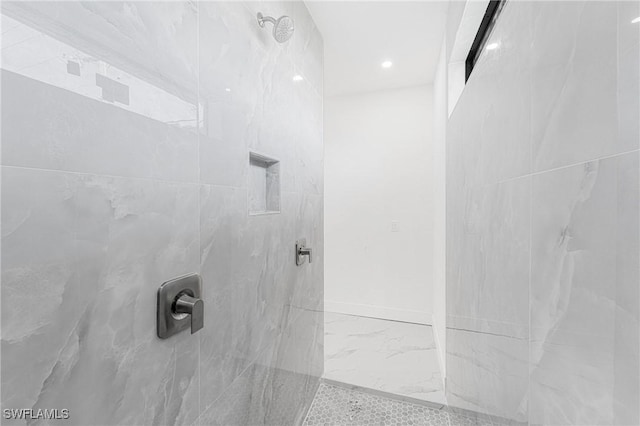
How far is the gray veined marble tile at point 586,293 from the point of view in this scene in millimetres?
374

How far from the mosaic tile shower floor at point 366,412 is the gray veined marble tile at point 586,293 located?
1.24 m

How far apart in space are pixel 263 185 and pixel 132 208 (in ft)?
2.43

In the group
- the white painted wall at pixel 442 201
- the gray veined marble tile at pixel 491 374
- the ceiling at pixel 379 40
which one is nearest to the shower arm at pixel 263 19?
the ceiling at pixel 379 40

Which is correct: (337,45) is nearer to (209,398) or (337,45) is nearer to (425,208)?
(425,208)

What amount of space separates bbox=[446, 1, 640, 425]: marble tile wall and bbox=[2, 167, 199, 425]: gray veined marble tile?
88 centimetres

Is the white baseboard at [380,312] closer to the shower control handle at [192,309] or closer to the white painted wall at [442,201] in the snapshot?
the white painted wall at [442,201]

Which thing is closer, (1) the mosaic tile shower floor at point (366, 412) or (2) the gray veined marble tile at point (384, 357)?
(1) the mosaic tile shower floor at point (366, 412)

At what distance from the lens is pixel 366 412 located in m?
1.72

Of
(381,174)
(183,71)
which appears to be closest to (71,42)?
(183,71)

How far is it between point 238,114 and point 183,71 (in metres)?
0.27

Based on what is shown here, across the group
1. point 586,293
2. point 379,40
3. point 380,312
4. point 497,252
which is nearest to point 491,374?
point 497,252

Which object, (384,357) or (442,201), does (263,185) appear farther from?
(384,357)

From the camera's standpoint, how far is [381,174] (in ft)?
10.3

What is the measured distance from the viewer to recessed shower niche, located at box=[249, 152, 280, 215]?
1.28m
